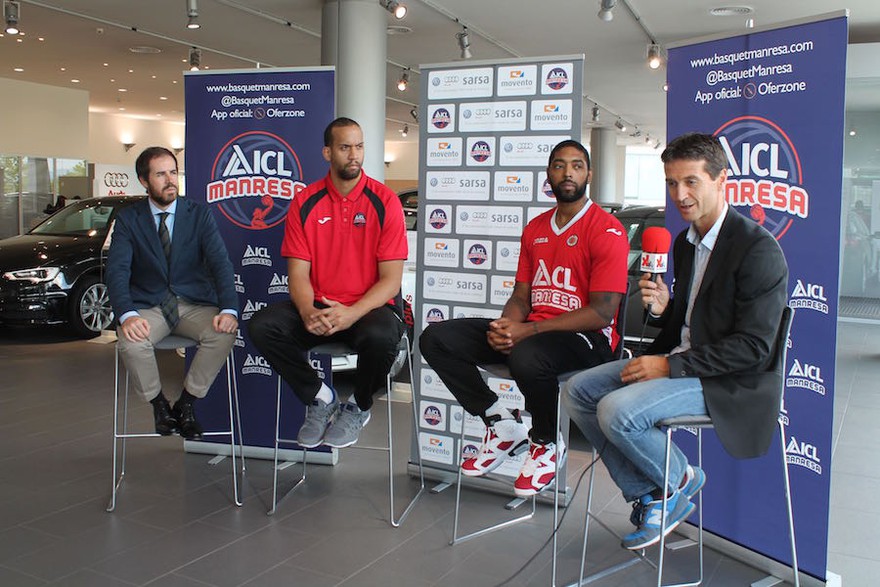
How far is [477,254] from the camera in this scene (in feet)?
11.7

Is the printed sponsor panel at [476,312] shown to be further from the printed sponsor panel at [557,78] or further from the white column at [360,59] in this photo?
the white column at [360,59]

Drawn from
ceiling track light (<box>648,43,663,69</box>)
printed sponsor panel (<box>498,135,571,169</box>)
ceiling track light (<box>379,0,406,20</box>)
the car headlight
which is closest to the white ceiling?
ceiling track light (<box>648,43,663,69</box>)

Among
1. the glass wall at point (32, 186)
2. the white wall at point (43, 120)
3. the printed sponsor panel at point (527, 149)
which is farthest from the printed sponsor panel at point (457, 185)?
the white wall at point (43, 120)

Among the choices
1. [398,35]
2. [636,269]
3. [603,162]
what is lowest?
[636,269]

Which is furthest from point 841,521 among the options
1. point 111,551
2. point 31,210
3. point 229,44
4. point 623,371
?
point 31,210

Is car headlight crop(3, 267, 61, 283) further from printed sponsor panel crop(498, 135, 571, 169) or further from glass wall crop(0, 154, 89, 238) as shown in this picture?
glass wall crop(0, 154, 89, 238)

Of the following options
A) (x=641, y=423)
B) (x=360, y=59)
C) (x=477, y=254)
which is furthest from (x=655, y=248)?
(x=360, y=59)

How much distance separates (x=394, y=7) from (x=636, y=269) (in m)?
3.95

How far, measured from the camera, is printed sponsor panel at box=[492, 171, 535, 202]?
346 cm

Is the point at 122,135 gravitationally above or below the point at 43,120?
above

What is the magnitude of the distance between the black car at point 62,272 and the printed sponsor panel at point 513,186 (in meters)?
5.42

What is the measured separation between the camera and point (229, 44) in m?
10.6

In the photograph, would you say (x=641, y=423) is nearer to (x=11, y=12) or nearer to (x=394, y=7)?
(x=394, y=7)

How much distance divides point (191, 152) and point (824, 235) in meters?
2.98
